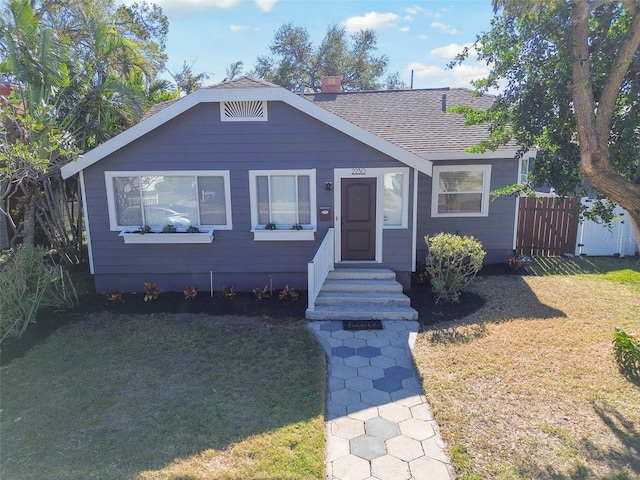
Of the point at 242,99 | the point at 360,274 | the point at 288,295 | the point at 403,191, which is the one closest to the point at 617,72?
the point at 403,191

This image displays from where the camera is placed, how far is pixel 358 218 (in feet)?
27.8

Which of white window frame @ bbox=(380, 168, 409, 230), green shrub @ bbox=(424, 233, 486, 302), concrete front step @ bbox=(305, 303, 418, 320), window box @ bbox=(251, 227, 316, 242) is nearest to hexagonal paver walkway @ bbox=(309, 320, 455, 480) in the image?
concrete front step @ bbox=(305, 303, 418, 320)

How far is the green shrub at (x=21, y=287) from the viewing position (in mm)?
6270

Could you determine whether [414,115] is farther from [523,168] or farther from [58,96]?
[58,96]

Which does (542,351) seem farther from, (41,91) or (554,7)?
(41,91)

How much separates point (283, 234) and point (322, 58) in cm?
2512

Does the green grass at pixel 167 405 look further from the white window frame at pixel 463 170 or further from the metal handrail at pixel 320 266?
the white window frame at pixel 463 170

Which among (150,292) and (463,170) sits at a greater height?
(463,170)

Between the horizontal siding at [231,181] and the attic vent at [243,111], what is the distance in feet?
0.33

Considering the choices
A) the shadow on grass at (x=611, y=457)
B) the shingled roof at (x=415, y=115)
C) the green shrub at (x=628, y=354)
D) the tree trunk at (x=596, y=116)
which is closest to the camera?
the shadow on grass at (x=611, y=457)

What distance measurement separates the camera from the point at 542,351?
5762 mm

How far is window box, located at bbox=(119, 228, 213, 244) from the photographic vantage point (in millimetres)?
8102

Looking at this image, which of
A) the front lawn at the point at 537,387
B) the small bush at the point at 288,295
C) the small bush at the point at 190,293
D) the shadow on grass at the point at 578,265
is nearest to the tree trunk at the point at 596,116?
the front lawn at the point at 537,387

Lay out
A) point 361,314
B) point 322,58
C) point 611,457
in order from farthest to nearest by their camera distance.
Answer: point 322,58 < point 361,314 < point 611,457
